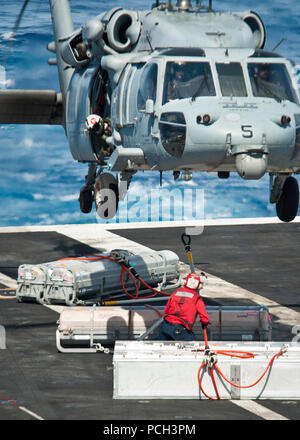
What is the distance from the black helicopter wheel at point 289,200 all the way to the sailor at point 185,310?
4075mm

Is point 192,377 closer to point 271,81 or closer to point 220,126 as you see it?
point 220,126

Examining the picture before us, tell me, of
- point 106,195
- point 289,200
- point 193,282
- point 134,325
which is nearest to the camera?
point 193,282

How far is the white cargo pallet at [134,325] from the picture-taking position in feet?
76.8

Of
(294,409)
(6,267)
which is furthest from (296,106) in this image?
(6,267)

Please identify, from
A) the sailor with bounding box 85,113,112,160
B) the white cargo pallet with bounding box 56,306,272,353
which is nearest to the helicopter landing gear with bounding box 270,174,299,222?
the white cargo pallet with bounding box 56,306,272,353

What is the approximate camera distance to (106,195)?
2400 cm

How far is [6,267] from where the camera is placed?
3538cm

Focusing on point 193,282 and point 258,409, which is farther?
point 193,282

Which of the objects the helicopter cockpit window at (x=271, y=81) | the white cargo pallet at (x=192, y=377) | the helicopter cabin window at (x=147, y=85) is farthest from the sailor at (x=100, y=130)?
the white cargo pallet at (x=192, y=377)

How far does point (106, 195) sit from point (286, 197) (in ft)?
15.0

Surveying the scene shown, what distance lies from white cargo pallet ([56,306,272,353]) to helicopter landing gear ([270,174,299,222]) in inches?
98.6

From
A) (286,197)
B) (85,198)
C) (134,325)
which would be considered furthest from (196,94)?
(85,198)

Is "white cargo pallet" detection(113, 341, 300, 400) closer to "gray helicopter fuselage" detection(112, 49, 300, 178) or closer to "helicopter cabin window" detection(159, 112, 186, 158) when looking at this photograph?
"gray helicopter fuselage" detection(112, 49, 300, 178)

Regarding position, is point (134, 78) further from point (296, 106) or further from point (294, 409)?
point (294, 409)
